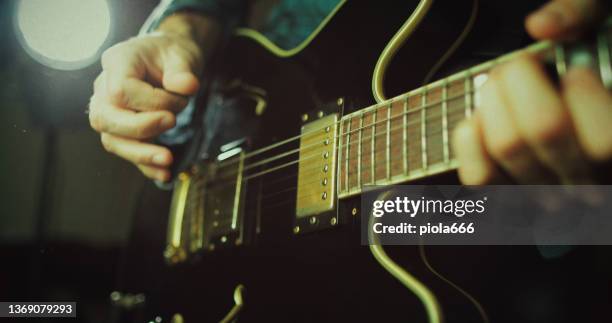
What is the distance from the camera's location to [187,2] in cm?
100

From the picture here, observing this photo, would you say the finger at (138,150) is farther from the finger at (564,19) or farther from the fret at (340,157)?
the finger at (564,19)

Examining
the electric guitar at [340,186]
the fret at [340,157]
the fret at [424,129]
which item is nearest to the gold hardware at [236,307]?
the electric guitar at [340,186]

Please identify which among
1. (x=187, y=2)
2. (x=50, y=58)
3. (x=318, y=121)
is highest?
(x=187, y=2)

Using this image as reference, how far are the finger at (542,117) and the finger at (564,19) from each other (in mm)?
25

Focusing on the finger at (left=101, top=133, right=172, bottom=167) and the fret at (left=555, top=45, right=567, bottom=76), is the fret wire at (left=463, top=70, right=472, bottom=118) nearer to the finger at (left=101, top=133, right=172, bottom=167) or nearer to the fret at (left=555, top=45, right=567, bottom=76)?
the fret at (left=555, top=45, right=567, bottom=76)

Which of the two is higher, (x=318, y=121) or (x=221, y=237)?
(x=318, y=121)

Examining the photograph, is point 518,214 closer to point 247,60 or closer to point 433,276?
point 433,276

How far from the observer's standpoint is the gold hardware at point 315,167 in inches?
22.4

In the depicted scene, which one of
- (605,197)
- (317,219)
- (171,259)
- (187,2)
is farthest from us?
(187,2)

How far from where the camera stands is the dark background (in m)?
0.84

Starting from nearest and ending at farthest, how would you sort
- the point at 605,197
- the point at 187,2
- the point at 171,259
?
the point at 605,197
the point at 171,259
the point at 187,2

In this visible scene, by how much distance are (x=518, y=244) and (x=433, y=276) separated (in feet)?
0.31

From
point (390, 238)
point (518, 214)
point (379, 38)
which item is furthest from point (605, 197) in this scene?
point (379, 38)

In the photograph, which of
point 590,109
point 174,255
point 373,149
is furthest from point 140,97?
point 590,109
